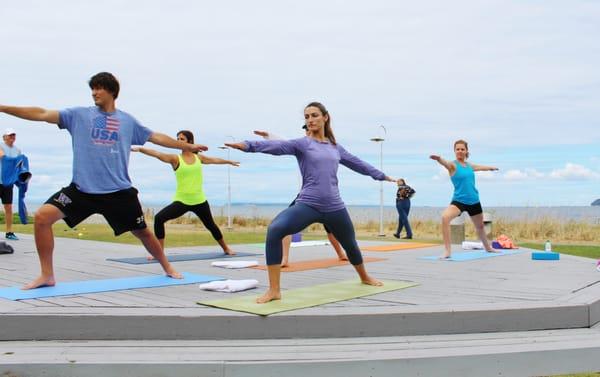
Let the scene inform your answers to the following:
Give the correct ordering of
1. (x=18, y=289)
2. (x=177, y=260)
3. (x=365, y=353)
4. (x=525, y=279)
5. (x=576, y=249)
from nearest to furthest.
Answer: (x=365, y=353), (x=18, y=289), (x=525, y=279), (x=177, y=260), (x=576, y=249)

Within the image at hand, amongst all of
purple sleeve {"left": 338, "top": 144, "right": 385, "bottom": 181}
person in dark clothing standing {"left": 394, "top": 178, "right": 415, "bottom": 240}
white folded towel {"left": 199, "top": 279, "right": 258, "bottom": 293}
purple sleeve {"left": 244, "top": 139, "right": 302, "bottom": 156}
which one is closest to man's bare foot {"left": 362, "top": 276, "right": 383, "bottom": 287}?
purple sleeve {"left": 338, "top": 144, "right": 385, "bottom": 181}

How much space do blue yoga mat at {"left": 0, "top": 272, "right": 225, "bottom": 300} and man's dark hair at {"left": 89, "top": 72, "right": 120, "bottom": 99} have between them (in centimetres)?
177

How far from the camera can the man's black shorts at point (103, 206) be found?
17.6ft

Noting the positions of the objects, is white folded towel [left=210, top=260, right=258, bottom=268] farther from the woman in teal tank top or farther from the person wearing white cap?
the person wearing white cap

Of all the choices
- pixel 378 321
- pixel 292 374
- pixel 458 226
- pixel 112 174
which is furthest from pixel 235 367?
pixel 458 226

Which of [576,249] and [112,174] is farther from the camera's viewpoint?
[576,249]

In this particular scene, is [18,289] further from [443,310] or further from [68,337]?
[443,310]

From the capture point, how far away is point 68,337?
13.5ft

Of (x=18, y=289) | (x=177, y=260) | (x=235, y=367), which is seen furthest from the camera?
(x=177, y=260)

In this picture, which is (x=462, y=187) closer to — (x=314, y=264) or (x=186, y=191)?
(x=314, y=264)

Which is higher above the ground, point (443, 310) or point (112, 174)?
point (112, 174)

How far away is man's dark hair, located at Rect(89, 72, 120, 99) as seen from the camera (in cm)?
550

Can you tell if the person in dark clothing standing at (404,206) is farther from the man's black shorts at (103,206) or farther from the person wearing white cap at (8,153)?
the man's black shorts at (103,206)

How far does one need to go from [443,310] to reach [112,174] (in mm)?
3112
